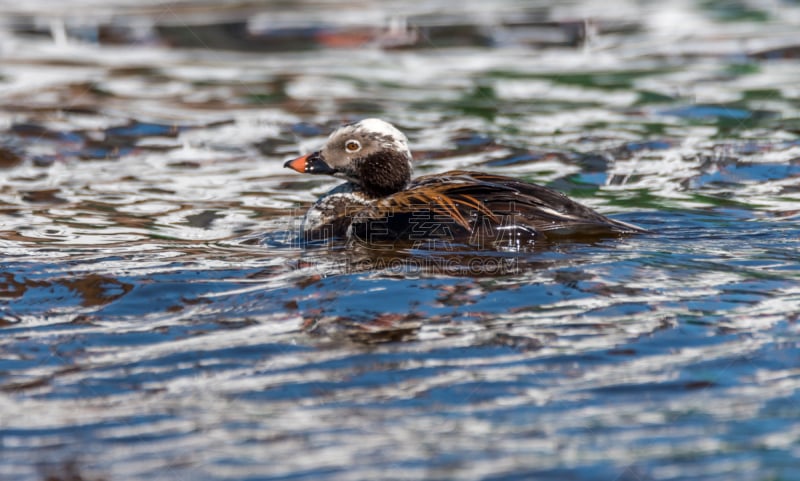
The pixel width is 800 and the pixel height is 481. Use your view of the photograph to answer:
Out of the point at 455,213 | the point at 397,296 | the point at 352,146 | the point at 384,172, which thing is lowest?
the point at 397,296

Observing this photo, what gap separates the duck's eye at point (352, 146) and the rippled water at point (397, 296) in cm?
77

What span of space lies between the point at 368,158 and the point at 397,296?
1.94 meters

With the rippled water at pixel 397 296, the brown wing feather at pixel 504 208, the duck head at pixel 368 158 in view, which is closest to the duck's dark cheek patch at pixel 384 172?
the duck head at pixel 368 158

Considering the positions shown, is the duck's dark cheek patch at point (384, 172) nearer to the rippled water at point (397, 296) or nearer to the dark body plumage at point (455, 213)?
the dark body plumage at point (455, 213)

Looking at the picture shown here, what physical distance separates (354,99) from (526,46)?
388 centimetres

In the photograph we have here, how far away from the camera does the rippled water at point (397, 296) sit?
4.42 metres

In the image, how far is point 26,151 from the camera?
1133 centimetres

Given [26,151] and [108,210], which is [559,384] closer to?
[108,210]

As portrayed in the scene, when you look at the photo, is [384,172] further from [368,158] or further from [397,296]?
[397,296]

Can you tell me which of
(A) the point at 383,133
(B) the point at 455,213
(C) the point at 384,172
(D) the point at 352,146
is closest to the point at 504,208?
(B) the point at 455,213

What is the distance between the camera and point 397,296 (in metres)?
6.14

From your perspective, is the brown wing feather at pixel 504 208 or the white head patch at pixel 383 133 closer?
the brown wing feather at pixel 504 208

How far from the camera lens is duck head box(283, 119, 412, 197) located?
784 cm

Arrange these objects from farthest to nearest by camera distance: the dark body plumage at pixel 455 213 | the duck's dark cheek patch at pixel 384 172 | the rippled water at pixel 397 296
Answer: the duck's dark cheek patch at pixel 384 172 → the dark body plumage at pixel 455 213 → the rippled water at pixel 397 296
